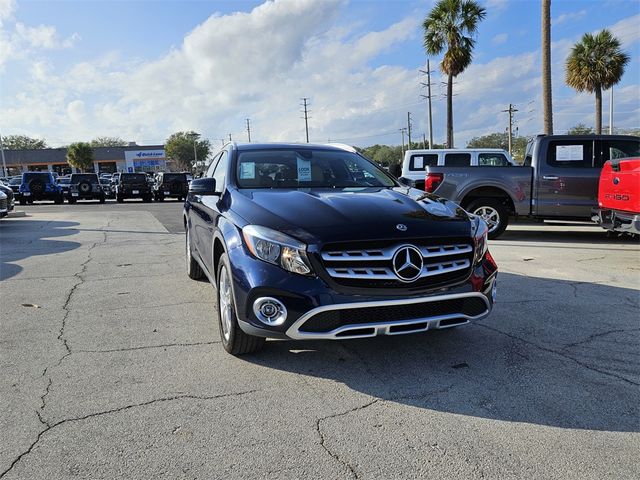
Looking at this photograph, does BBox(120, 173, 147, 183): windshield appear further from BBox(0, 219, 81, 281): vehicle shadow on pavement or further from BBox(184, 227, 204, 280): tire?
BBox(184, 227, 204, 280): tire

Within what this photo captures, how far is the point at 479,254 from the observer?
369 cm

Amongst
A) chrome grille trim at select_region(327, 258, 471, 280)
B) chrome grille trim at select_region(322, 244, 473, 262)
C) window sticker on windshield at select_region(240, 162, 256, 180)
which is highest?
window sticker on windshield at select_region(240, 162, 256, 180)

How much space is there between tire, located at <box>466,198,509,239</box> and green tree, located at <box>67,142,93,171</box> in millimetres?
69234

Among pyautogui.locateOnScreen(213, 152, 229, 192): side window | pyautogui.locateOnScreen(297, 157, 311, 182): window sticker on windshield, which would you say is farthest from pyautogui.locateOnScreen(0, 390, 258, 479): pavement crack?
pyautogui.locateOnScreen(297, 157, 311, 182): window sticker on windshield

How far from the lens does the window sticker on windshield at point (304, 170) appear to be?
4.69 meters

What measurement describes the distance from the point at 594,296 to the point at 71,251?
842 centimetres

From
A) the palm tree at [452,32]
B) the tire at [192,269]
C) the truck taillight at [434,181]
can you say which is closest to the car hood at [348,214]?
the tire at [192,269]

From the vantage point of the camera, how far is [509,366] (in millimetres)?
3648

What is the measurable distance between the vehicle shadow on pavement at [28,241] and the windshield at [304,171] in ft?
14.3

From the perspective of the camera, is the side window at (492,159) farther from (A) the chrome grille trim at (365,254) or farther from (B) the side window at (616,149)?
(A) the chrome grille trim at (365,254)

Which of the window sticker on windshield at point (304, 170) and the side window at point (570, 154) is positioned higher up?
the side window at point (570, 154)

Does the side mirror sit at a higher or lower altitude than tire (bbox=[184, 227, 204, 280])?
higher

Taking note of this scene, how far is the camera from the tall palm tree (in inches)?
655

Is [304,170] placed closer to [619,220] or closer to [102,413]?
[102,413]
